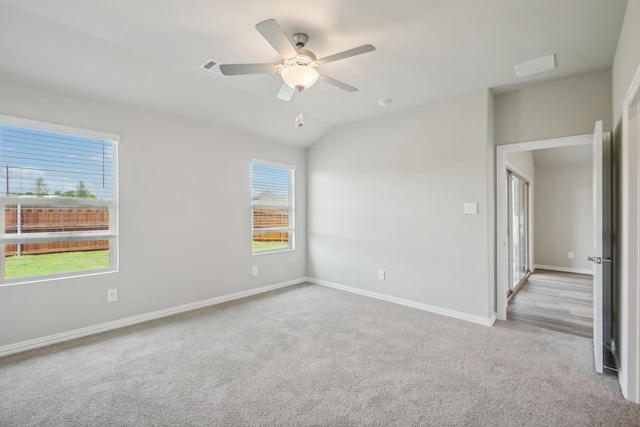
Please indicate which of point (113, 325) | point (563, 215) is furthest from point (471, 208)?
point (563, 215)

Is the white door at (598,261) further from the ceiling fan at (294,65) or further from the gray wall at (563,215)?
the gray wall at (563,215)

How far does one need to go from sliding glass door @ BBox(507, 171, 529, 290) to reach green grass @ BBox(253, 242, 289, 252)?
3.50 meters

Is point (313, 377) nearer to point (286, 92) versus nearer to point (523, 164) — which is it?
point (286, 92)

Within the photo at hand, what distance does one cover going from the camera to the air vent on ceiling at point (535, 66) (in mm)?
2672

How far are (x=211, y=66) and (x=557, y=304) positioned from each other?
17.1ft

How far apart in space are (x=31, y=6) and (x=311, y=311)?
367cm

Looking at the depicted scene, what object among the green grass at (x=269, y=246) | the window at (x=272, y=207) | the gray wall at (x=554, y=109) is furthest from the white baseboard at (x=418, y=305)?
the gray wall at (x=554, y=109)

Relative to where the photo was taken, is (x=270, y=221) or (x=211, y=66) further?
(x=270, y=221)

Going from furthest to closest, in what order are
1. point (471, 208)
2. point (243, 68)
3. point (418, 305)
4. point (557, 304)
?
point (557, 304) → point (418, 305) → point (471, 208) → point (243, 68)

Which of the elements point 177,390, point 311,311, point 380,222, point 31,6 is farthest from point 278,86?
point 177,390

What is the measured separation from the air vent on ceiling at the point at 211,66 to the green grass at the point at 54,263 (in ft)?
7.20

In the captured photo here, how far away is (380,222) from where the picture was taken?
4258 millimetres

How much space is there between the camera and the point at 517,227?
5.31m

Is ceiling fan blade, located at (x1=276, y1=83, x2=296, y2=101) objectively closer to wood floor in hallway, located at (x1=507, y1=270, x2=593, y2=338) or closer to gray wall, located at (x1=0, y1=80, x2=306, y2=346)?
gray wall, located at (x1=0, y1=80, x2=306, y2=346)
